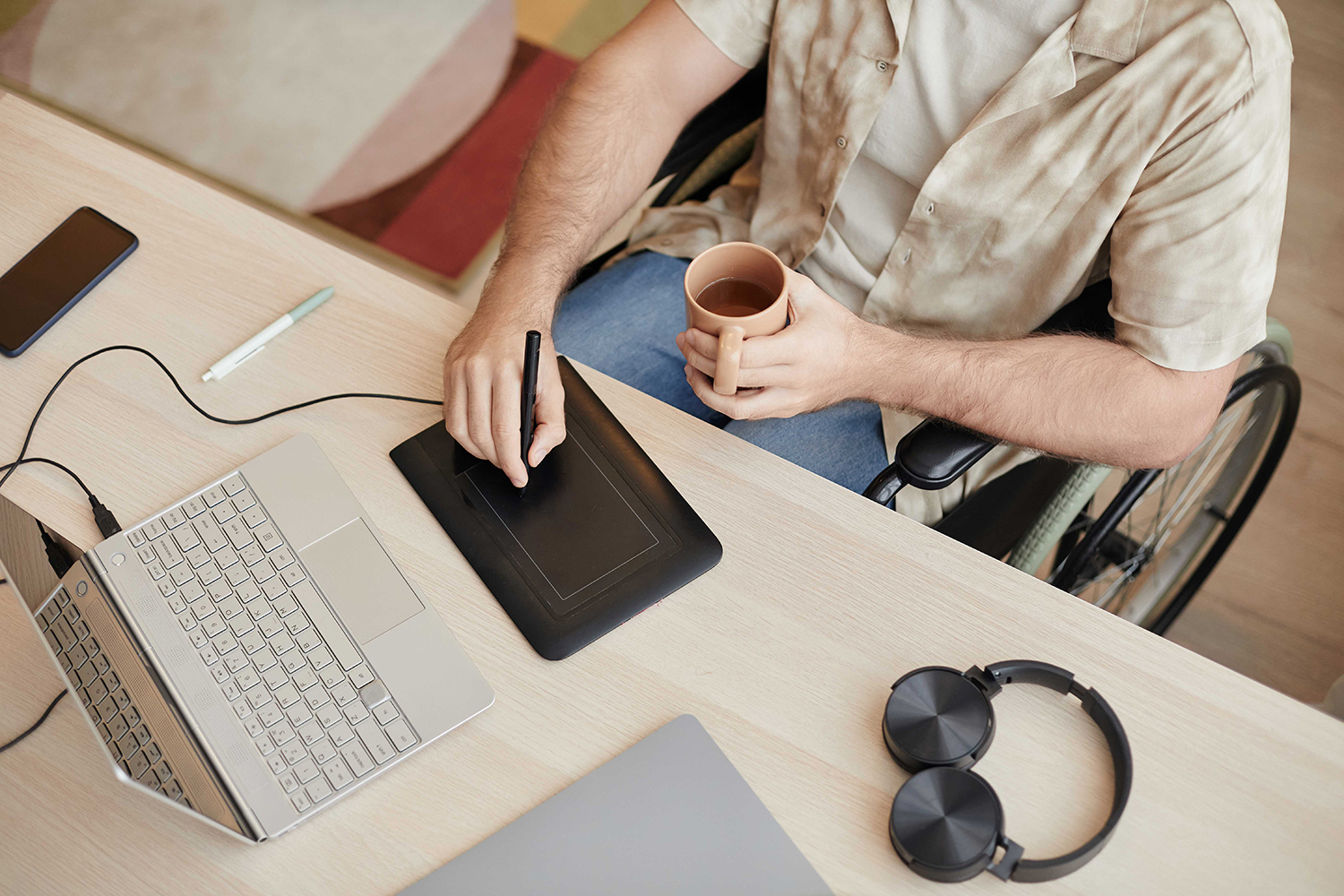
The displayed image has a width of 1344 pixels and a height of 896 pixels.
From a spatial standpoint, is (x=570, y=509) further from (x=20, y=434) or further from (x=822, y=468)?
(x=20, y=434)

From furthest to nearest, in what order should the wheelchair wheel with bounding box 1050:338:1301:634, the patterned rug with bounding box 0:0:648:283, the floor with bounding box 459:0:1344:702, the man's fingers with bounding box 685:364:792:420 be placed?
the patterned rug with bounding box 0:0:648:283, the floor with bounding box 459:0:1344:702, the wheelchair wheel with bounding box 1050:338:1301:634, the man's fingers with bounding box 685:364:792:420

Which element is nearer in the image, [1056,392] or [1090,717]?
[1090,717]

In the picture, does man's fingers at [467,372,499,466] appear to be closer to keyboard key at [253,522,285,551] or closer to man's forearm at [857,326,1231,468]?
keyboard key at [253,522,285,551]

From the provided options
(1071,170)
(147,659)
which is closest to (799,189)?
(1071,170)

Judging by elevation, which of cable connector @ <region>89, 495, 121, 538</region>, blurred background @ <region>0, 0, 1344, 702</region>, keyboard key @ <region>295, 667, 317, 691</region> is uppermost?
cable connector @ <region>89, 495, 121, 538</region>

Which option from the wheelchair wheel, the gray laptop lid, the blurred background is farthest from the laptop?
the blurred background

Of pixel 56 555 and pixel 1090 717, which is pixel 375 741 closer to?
pixel 56 555

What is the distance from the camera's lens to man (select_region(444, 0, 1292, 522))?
82 centimetres

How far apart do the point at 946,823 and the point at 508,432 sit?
0.47 metres

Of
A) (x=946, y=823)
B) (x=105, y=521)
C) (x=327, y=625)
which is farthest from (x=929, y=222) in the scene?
(x=105, y=521)

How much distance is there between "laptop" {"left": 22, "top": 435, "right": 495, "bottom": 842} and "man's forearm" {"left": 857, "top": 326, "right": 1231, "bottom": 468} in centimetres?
54

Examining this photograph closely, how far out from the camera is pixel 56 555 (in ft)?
2.49

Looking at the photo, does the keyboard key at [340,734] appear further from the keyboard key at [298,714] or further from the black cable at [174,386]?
the black cable at [174,386]

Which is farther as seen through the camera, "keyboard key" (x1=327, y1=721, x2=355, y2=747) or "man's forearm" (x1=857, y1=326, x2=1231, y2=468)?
"man's forearm" (x1=857, y1=326, x2=1231, y2=468)
